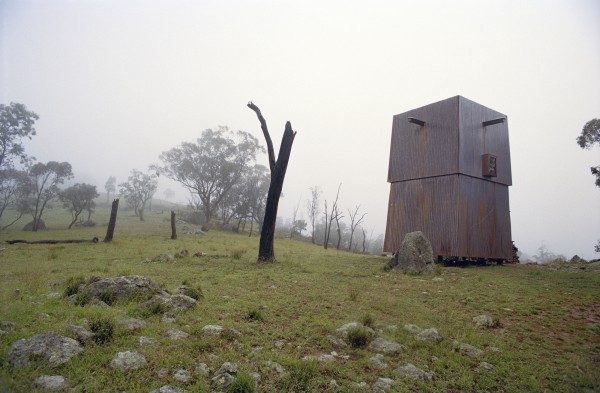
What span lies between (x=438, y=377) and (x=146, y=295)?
4963 millimetres

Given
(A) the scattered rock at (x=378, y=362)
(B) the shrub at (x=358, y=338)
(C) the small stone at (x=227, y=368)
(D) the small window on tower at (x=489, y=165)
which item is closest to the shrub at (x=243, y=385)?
(C) the small stone at (x=227, y=368)

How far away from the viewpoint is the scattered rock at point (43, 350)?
3117mm

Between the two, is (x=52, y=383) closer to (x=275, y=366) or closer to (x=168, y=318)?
(x=168, y=318)

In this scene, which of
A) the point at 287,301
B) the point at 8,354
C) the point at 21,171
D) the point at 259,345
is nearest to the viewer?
the point at 8,354

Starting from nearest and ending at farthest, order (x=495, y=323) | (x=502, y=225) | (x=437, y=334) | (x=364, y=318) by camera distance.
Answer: (x=437, y=334) < (x=364, y=318) < (x=495, y=323) < (x=502, y=225)

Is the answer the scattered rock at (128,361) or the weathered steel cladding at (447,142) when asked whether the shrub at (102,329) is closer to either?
the scattered rock at (128,361)

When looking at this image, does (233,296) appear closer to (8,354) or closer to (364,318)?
(364,318)

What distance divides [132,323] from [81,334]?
2.31ft

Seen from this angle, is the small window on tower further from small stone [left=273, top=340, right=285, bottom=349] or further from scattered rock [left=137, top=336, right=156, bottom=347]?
scattered rock [left=137, top=336, right=156, bottom=347]

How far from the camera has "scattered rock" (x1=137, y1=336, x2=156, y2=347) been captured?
149 inches

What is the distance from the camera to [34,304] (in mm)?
5082

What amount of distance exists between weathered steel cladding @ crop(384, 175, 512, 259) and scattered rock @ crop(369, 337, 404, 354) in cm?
1349

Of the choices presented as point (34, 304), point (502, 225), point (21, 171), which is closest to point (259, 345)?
point (34, 304)

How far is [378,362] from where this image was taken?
13.1 ft
